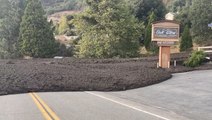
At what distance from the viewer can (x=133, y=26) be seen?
60.6 meters

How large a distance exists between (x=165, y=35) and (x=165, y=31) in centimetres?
38

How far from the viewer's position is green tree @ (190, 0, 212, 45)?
6606 centimetres

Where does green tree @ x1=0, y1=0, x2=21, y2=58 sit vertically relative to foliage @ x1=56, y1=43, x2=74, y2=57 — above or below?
above

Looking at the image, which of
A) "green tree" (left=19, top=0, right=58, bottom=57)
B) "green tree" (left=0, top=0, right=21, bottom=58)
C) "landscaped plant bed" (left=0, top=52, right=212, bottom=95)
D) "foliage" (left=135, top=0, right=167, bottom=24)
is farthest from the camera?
"foliage" (left=135, top=0, right=167, bottom=24)

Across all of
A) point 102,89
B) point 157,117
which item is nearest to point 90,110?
point 157,117

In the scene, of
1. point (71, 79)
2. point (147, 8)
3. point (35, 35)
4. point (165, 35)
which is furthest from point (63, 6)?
point (71, 79)

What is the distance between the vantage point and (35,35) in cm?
6756

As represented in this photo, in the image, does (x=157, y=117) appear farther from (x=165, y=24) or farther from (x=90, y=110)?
(x=165, y=24)

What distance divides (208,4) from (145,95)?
46962 mm

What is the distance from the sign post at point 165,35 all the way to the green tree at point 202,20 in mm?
28494

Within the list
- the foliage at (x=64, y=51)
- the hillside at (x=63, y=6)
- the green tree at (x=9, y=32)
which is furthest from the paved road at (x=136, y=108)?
the hillside at (x=63, y=6)

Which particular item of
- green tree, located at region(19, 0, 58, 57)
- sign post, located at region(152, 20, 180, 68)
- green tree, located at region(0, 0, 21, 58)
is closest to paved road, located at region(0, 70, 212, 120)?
sign post, located at region(152, 20, 180, 68)

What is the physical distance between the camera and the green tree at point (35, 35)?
67.2 metres

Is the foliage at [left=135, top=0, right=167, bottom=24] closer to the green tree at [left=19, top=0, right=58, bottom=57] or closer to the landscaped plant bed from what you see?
the green tree at [left=19, top=0, right=58, bottom=57]
